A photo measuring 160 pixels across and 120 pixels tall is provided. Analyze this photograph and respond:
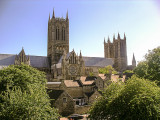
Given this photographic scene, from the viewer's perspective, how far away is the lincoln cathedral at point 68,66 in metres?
30.0

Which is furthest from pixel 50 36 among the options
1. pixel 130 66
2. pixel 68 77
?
pixel 130 66

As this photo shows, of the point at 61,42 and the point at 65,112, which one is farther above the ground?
the point at 61,42

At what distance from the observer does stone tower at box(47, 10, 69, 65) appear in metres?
72.2

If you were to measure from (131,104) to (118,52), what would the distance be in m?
84.6

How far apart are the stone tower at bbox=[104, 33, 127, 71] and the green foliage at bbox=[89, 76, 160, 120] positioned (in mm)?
76914

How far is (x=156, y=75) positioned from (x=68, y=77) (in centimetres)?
2947

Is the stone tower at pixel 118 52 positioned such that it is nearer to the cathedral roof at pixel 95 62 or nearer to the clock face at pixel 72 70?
the cathedral roof at pixel 95 62

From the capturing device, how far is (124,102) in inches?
590

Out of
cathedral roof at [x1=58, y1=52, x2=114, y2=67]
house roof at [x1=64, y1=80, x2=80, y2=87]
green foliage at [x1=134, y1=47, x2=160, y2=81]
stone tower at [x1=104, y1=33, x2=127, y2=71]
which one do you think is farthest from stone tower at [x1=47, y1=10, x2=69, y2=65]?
green foliage at [x1=134, y1=47, x2=160, y2=81]

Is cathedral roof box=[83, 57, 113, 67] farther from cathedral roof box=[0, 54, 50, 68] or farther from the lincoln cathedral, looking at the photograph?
cathedral roof box=[0, 54, 50, 68]

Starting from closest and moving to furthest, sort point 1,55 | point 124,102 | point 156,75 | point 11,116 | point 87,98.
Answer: point 11,116 < point 124,102 < point 156,75 < point 87,98 < point 1,55

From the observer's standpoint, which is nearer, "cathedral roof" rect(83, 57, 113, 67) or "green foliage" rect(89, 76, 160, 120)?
"green foliage" rect(89, 76, 160, 120)

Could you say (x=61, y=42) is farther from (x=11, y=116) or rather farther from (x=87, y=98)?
(x=11, y=116)

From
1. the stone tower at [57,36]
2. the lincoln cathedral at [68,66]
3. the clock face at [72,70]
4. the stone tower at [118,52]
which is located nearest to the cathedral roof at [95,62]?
the lincoln cathedral at [68,66]
